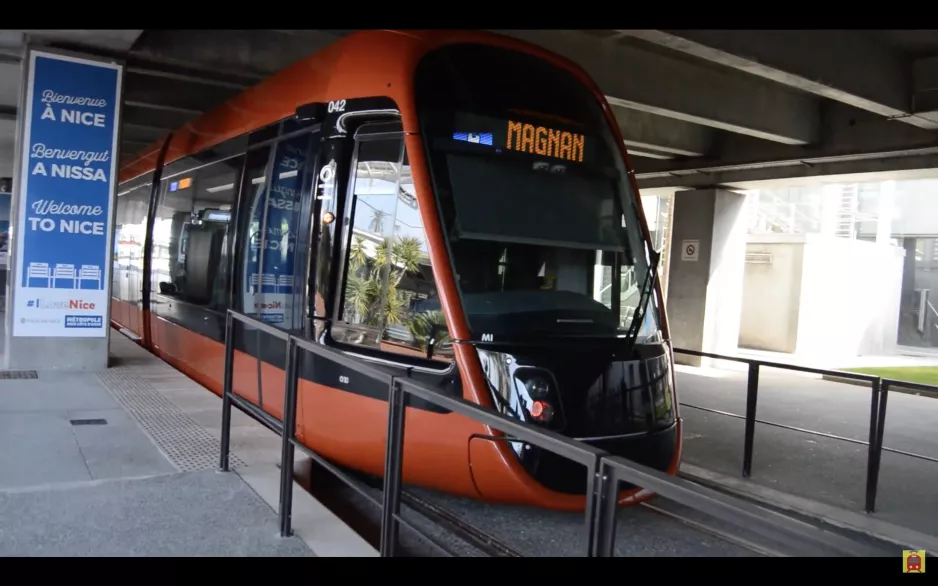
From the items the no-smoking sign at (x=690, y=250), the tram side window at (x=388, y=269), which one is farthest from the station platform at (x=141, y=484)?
the no-smoking sign at (x=690, y=250)

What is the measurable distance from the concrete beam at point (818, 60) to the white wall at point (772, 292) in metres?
12.2

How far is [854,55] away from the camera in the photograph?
8727 millimetres

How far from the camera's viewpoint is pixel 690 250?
15602 millimetres

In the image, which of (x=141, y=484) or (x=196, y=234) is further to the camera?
(x=196, y=234)

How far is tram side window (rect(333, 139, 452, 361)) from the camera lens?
15.1 ft

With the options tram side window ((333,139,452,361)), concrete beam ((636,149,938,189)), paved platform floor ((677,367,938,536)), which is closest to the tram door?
tram side window ((333,139,452,361))

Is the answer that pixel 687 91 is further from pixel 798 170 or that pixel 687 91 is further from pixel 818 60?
pixel 798 170

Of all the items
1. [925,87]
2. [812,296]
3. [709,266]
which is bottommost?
[812,296]

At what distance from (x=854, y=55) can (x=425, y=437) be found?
7378 mm

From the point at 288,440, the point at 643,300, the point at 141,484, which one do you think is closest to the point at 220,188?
the point at 141,484

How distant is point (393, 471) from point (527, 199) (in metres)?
2.19

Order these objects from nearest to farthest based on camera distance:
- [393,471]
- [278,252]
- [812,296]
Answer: [393,471], [278,252], [812,296]
